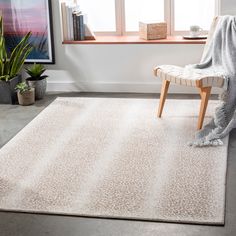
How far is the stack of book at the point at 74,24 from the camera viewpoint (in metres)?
4.86

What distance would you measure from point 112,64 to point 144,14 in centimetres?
59

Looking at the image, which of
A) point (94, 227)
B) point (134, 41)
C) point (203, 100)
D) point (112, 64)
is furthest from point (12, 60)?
point (94, 227)

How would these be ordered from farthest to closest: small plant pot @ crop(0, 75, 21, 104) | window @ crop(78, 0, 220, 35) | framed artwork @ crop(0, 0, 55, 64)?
window @ crop(78, 0, 220, 35) < framed artwork @ crop(0, 0, 55, 64) < small plant pot @ crop(0, 75, 21, 104)

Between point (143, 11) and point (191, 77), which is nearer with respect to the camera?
point (191, 77)

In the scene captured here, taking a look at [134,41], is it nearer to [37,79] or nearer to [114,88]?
[114,88]

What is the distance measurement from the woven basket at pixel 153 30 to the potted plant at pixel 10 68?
3.35ft

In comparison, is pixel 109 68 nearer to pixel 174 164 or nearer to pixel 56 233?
pixel 174 164

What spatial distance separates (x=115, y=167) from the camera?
10.6 feet

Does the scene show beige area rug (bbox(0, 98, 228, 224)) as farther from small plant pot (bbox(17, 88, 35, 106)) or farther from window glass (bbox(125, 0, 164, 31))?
window glass (bbox(125, 0, 164, 31))

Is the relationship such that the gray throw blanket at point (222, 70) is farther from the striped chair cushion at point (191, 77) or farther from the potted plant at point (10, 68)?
the potted plant at point (10, 68)

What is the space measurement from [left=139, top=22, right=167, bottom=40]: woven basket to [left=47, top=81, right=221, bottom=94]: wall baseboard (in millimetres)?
433

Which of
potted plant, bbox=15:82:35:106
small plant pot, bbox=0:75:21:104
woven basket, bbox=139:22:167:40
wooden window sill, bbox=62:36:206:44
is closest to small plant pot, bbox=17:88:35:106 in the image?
potted plant, bbox=15:82:35:106

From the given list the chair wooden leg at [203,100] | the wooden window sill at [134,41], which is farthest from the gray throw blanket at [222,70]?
the wooden window sill at [134,41]

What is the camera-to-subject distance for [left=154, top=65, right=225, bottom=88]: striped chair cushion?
3711 mm
